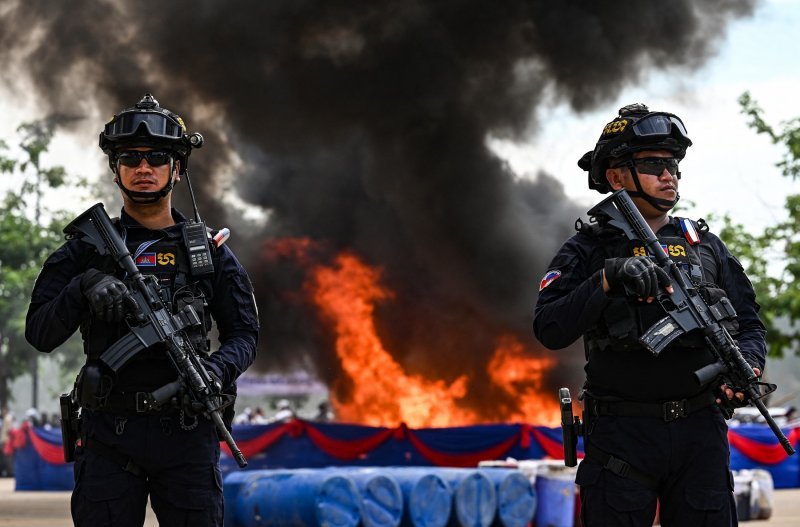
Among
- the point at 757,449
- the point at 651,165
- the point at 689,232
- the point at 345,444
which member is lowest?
the point at 757,449

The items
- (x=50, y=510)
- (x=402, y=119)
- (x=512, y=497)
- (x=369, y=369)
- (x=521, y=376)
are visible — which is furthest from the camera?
(x=402, y=119)

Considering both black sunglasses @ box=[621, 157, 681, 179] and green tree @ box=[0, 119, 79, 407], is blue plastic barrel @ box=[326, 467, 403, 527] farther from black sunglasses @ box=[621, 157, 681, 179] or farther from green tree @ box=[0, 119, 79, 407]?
green tree @ box=[0, 119, 79, 407]

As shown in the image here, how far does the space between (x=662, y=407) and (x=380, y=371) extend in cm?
1850

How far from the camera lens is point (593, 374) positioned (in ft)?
15.6

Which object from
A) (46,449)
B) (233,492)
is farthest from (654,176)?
(46,449)

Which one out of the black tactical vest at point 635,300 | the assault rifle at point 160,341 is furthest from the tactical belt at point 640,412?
the assault rifle at point 160,341

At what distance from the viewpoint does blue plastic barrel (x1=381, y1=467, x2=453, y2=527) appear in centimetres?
1085

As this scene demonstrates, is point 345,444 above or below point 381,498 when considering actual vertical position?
above

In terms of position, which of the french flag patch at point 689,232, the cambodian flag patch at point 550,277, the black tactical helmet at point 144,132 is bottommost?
the cambodian flag patch at point 550,277

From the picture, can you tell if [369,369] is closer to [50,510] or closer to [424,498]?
[50,510]

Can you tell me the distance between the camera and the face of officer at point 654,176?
4910mm

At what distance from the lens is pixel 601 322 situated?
4688mm

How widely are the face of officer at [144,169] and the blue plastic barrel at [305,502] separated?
5976 mm

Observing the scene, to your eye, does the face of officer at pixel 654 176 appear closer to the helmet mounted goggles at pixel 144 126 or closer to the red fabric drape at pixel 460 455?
the helmet mounted goggles at pixel 144 126
